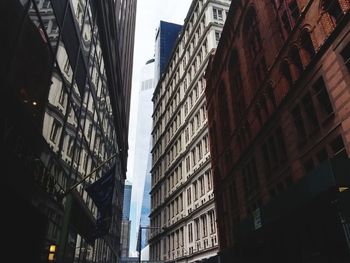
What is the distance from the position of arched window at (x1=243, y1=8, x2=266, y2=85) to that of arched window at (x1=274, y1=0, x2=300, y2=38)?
4.15m

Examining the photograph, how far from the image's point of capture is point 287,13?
87.1 ft

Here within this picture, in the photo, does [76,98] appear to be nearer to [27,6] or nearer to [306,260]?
[27,6]

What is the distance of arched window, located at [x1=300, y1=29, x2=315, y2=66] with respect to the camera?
23125 millimetres

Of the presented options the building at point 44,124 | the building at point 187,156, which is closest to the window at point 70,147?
the building at point 44,124

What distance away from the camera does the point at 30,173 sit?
1298 cm

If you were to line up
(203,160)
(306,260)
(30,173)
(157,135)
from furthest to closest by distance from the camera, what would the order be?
(157,135), (203,160), (306,260), (30,173)

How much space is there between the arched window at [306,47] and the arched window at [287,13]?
2293 millimetres

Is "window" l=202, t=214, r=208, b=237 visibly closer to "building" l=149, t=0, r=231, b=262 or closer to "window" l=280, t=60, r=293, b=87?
"building" l=149, t=0, r=231, b=262

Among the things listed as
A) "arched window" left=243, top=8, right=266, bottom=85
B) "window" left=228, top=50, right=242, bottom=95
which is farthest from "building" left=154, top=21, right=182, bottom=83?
"arched window" left=243, top=8, right=266, bottom=85

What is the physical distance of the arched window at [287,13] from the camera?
84.8 ft

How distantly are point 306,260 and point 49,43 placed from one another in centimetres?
1972

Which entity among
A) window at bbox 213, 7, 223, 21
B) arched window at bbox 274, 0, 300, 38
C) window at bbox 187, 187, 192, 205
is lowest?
window at bbox 187, 187, 192, 205

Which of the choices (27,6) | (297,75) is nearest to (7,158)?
(27,6)

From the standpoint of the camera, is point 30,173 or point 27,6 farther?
point 30,173
